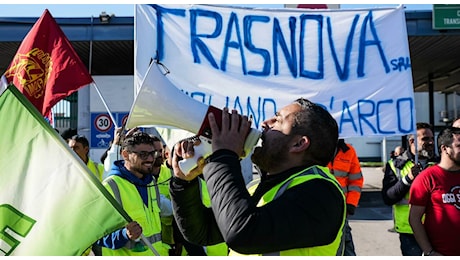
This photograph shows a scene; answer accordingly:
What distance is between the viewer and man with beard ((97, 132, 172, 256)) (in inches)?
115

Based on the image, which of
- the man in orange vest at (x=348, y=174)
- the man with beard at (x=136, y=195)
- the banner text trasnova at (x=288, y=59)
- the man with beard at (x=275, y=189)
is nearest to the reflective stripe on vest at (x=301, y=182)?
the man with beard at (x=275, y=189)

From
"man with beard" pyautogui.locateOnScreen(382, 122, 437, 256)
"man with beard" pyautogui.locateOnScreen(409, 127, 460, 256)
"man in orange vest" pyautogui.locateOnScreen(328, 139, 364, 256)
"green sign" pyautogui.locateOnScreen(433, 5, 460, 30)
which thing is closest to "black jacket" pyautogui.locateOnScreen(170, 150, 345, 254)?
"man with beard" pyautogui.locateOnScreen(409, 127, 460, 256)

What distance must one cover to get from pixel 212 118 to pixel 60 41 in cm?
310

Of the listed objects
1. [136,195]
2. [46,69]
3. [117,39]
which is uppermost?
[117,39]

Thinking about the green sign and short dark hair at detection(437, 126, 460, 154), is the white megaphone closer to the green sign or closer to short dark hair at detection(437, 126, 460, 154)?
short dark hair at detection(437, 126, 460, 154)

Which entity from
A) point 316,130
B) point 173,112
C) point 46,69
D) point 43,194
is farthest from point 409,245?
point 46,69

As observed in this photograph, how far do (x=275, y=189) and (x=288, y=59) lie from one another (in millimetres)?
2850

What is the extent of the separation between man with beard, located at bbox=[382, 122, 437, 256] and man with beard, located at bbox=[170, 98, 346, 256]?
8.64 feet

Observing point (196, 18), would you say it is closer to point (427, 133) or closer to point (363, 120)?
point (363, 120)

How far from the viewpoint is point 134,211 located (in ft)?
9.89

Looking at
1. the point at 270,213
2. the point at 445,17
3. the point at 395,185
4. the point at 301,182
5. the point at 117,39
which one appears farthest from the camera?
the point at 117,39

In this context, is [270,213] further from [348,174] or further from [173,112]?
[348,174]

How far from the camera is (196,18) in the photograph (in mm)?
4324

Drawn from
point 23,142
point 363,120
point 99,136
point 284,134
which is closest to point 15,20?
point 99,136
